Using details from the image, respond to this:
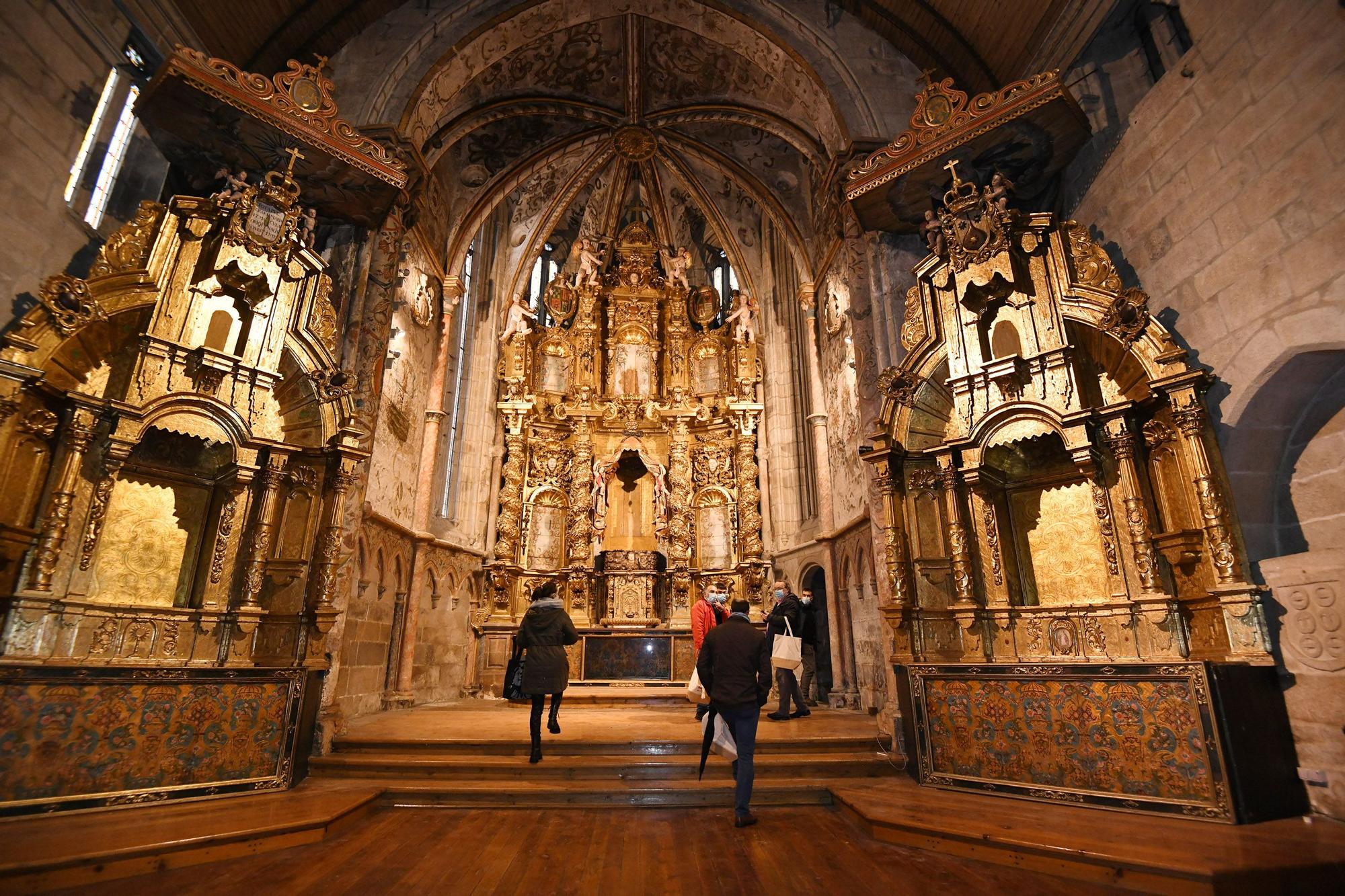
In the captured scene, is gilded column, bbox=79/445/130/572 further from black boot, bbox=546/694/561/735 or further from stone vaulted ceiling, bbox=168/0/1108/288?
stone vaulted ceiling, bbox=168/0/1108/288

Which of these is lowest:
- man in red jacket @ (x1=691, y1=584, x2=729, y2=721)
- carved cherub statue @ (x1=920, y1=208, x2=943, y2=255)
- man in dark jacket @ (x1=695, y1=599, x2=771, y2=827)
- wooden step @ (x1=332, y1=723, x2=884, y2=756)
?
wooden step @ (x1=332, y1=723, x2=884, y2=756)

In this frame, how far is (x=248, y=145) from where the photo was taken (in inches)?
307

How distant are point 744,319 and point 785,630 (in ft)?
28.9

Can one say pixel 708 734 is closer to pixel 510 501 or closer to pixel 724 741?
pixel 724 741

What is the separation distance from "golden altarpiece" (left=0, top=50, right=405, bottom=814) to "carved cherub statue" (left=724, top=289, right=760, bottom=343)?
29.0 ft

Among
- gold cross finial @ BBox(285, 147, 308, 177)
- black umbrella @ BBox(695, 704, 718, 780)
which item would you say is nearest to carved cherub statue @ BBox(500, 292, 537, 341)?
gold cross finial @ BBox(285, 147, 308, 177)

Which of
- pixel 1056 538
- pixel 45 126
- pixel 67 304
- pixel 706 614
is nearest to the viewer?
pixel 67 304

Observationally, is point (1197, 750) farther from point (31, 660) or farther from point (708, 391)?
point (708, 391)

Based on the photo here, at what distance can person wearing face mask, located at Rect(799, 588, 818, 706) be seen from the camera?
9.72m

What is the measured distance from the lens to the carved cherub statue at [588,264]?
1627 cm

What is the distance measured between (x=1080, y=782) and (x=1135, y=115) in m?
6.74

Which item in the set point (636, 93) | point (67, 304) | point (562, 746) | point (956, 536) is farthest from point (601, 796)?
point (636, 93)

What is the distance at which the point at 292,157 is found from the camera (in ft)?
25.3

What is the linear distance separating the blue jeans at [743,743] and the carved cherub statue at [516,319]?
11.6 m
